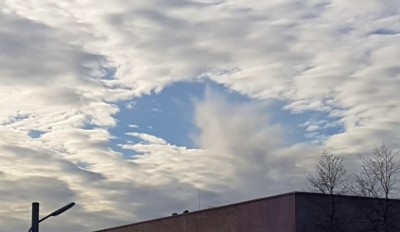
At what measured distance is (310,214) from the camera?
1575 inches

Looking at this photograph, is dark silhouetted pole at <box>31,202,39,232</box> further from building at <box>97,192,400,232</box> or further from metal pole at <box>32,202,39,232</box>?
building at <box>97,192,400,232</box>

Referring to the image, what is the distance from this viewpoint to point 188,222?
46.8 metres

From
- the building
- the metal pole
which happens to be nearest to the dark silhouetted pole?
the metal pole

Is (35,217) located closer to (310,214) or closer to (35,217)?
(35,217)

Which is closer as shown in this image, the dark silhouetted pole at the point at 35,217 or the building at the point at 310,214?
the dark silhouetted pole at the point at 35,217

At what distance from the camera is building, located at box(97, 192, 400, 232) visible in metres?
39.7

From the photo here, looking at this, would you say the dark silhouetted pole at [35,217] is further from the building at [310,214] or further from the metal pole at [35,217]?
the building at [310,214]

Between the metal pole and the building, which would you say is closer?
the metal pole

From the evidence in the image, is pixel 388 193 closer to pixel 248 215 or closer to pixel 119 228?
pixel 248 215

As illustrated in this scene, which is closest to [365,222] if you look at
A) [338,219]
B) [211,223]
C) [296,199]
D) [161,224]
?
[338,219]

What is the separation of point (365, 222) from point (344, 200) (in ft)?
4.76

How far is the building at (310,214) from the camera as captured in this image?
39.7 m

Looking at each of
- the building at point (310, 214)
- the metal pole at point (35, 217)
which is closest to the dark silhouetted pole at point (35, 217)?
the metal pole at point (35, 217)

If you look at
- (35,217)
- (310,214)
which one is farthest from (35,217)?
(310,214)
